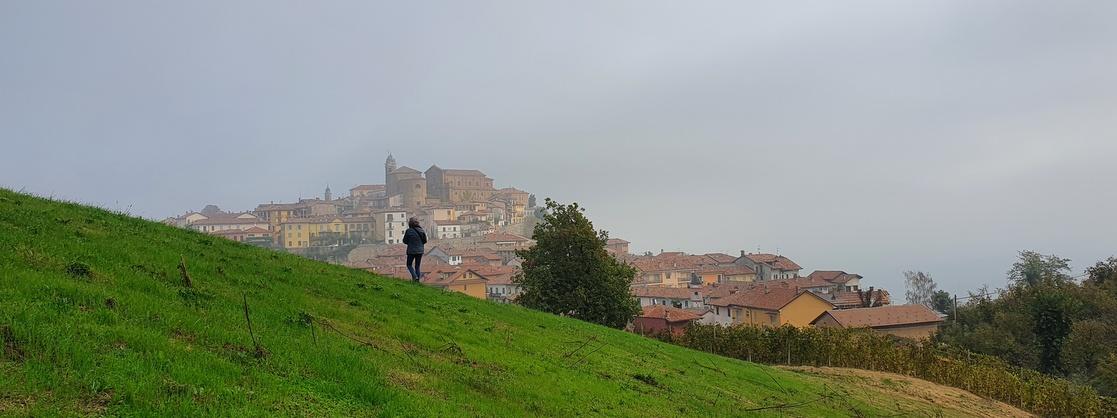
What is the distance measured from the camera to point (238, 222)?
159m

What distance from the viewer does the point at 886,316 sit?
201 feet

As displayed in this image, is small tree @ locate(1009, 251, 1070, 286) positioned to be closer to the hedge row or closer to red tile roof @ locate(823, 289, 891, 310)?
red tile roof @ locate(823, 289, 891, 310)

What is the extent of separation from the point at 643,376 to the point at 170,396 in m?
9.48

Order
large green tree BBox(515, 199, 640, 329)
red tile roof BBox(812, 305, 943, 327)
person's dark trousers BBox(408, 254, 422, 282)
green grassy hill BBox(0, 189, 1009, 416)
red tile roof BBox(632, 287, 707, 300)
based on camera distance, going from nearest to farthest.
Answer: green grassy hill BBox(0, 189, 1009, 416)
person's dark trousers BBox(408, 254, 422, 282)
large green tree BBox(515, 199, 640, 329)
red tile roof BBox(812, 305, 943, 327)
red tile roof BBox(632, 287, 707, 300)

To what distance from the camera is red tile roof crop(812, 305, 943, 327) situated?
5950 centimetres

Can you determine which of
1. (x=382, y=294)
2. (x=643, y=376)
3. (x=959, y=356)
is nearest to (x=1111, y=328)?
(x=959, y=356)

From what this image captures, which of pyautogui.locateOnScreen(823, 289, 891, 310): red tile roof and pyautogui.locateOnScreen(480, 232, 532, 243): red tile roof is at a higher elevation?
pyautogui.locateOnScreen(480, 232, 532, 243): red tile roof

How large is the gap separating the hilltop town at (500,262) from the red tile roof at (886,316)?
119mm

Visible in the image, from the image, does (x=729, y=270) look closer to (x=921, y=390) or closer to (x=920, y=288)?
(x=920, y=288)

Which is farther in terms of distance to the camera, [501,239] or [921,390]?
[501,239]

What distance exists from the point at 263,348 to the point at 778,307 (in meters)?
58.7

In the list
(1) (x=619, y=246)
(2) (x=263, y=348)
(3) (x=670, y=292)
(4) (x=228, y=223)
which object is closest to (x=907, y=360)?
(2) (x=263, y=348)

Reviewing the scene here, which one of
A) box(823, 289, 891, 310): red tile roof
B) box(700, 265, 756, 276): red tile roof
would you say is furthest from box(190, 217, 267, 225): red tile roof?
box(823, 289, 891, 310): red tile roof

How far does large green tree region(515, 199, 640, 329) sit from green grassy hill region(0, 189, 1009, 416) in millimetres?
19153
